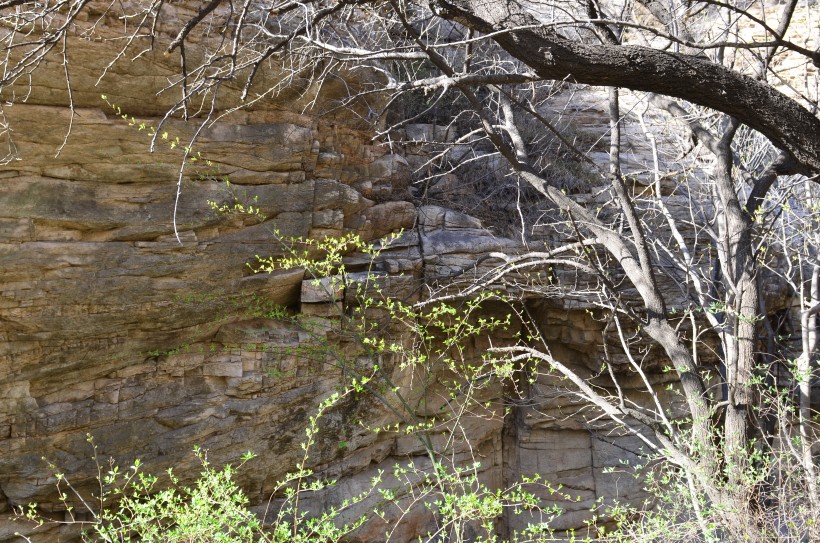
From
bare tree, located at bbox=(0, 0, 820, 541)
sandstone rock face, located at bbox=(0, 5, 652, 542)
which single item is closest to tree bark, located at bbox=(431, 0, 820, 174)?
bare tree, located at bbox=(0, 0, 820, 541)

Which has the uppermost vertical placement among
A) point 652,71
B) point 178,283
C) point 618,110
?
point 618,110

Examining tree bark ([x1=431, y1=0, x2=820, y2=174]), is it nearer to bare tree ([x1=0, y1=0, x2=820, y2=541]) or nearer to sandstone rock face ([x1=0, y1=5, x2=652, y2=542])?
bare tree ([x1=0, y1=0, x2=820, y2=541])

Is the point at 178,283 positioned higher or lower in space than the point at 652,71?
lower

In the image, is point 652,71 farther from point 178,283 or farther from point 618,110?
point 178,283

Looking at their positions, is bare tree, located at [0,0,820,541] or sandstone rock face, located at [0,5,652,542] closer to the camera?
bare tree, located at [0,0,820,541]

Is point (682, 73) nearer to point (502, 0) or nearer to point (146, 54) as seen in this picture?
point (502, 0)

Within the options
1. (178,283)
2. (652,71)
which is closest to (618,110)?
(652,71)

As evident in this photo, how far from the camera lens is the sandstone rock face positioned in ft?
16.2

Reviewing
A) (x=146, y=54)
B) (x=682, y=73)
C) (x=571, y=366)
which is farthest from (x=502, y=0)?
(x=571, y=366)

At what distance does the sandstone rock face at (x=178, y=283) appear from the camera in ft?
16.2

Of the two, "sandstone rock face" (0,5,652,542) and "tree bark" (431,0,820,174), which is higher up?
"tree bark" (431,0,820,174)

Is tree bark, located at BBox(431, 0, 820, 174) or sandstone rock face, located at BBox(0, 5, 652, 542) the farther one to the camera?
sandstone rock face, located at BBox(0, 5, 652, 542)

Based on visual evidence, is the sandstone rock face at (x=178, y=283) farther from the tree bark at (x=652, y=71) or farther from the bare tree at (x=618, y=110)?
the tree bark at (x=652, y=71)

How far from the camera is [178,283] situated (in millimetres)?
5426
